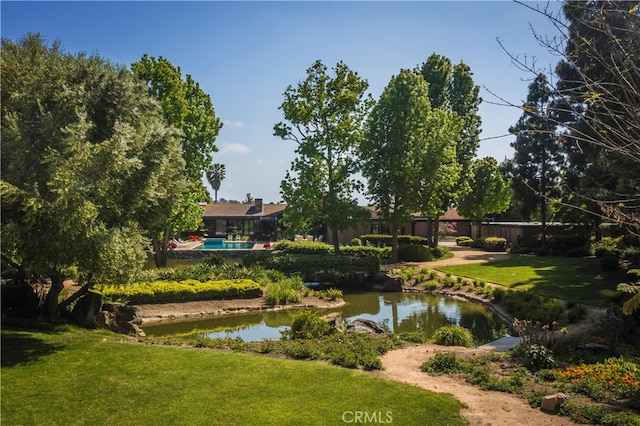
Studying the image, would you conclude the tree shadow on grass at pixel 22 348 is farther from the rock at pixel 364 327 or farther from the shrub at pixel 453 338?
the shrub at pixel 453 338

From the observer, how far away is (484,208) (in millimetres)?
48344

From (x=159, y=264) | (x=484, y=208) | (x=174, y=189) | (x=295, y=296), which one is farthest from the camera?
(x=484, y=208)

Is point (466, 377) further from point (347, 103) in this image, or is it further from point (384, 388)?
point (347, 103)

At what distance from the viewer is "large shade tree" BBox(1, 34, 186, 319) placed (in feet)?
32.8

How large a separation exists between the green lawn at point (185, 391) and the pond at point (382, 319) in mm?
5988

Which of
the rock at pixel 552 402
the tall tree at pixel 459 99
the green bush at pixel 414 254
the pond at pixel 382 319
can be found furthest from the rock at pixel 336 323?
the tall tree at pixel 459 99

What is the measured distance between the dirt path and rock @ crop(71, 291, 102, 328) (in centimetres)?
931

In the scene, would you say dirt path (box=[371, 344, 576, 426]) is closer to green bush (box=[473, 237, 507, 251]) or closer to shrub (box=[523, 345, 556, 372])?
shrub (box=[523, 345, 556, 372])

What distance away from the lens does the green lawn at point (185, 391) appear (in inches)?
311

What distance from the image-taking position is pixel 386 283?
2780 cm

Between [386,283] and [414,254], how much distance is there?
32.0ft

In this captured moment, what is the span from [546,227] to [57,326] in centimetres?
4115

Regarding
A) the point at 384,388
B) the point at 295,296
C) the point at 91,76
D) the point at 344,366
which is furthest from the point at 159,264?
the point at 384,388

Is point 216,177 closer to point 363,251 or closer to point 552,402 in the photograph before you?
point 363,251
